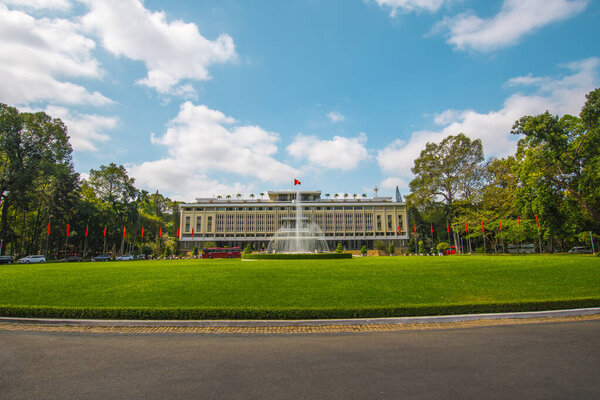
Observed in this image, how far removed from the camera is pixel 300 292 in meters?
12.3

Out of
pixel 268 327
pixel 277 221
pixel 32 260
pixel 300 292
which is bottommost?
pixel 268 327

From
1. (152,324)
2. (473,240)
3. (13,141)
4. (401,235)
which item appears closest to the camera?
(152,324)

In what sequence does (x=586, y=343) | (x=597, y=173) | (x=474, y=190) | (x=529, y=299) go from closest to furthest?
(x=586, y=343)
(x=529, y=299)
(x=597, y=173)
(x=474, y=190)

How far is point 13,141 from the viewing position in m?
39.8

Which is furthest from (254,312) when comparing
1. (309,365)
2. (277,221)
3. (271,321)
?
(277,221)

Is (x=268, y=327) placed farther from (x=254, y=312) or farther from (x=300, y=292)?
(x=300, y=292)

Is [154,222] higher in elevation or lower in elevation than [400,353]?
higher

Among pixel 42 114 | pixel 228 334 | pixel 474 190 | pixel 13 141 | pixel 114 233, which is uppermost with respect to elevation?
pixel 42 114

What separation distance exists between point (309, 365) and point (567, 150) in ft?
109

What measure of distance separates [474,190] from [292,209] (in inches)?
1998

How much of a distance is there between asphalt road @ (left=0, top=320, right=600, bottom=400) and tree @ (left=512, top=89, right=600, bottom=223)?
2502 cm

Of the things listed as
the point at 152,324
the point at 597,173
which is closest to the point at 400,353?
the point at 152,324

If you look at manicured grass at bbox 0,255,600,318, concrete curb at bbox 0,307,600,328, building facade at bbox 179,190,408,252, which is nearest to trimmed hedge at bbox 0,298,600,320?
manicured grass at bbox 0,255,600,318

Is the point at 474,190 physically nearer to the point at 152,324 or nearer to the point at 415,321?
the point at 415,321
